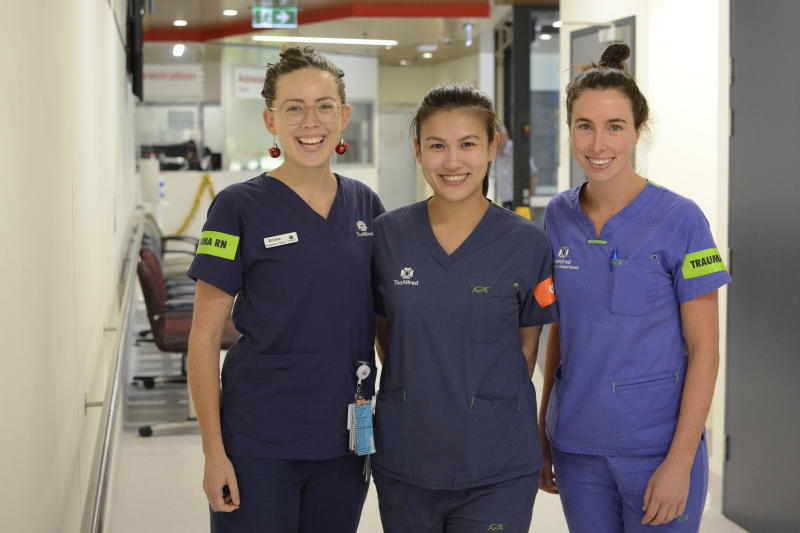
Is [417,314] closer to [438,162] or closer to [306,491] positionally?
[438,162]

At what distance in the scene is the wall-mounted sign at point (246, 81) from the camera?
10.7 metres

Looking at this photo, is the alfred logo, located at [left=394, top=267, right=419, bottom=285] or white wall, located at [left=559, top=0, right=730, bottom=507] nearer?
the alfred logo, located at [left=394, top=267, right=419, bottom=285]

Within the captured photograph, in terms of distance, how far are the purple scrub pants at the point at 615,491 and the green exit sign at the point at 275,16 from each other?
306 inches

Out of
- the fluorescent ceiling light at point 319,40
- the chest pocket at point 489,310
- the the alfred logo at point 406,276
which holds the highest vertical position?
the fluorescent ceiling light at point 319,40

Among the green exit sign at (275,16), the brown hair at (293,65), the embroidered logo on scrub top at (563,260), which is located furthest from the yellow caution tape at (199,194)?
the embroidered logo on scrub top at (563,260)

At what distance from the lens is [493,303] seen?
5.00 feet

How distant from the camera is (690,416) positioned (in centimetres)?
157

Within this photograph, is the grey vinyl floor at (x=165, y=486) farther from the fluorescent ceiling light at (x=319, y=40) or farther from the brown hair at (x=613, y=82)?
the fluorescent ceiling light at (x=319, y=40)

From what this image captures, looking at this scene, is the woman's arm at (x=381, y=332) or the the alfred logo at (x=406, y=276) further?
the woman's arm at (x=381, y=332)

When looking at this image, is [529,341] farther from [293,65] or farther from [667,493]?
[293,65]

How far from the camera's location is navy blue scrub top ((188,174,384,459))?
1.58 m

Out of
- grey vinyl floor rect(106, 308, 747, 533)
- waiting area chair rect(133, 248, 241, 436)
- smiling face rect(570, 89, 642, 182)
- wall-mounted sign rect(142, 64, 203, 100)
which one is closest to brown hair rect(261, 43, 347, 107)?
smiling face rect(570, 89, 642, 182)

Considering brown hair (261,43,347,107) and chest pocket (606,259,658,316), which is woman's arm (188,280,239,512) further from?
chest pocket (606,259,658,316)

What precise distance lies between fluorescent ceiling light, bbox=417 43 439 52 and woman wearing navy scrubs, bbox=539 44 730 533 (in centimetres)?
938
